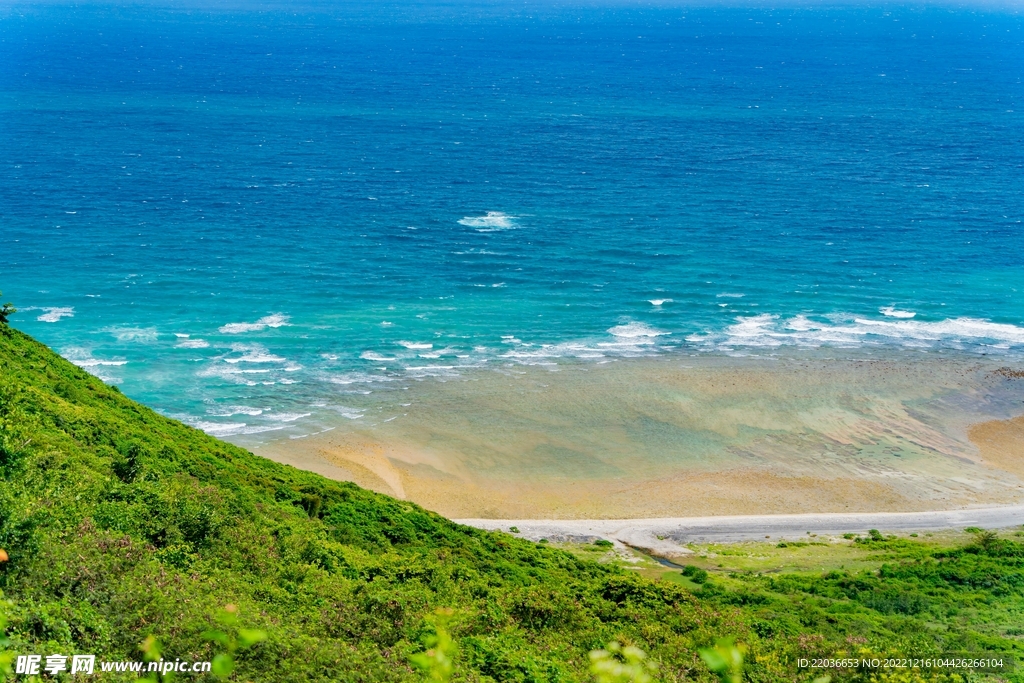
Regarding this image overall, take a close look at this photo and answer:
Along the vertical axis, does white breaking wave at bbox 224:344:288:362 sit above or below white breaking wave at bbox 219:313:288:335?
below

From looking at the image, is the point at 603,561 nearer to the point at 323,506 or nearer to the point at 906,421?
the point at 323,506

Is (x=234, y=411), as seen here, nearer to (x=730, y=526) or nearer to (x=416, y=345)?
(x=416, y=345)

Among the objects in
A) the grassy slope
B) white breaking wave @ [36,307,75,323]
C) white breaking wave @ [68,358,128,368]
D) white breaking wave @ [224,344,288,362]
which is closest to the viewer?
the grassy slope

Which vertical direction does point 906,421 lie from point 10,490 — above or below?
above

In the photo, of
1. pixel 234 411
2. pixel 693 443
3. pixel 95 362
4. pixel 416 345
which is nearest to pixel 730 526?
pixel 693 443

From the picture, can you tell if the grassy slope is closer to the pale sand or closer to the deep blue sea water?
the pale sand

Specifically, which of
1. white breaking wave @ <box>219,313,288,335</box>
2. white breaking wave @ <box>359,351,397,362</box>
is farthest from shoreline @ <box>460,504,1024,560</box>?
white breaking wave @ <box>219,313,288,335</box>

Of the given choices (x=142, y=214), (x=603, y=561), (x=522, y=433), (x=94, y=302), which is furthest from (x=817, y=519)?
(x=142, y=214)
